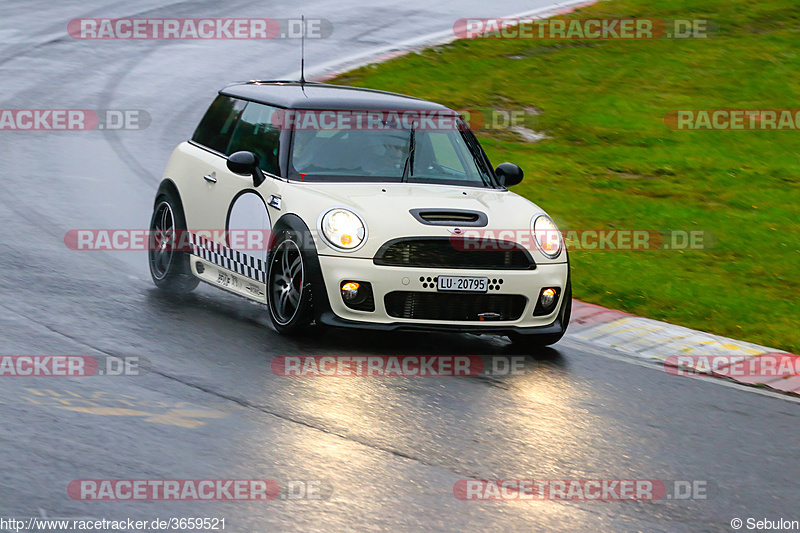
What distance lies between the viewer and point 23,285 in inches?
356

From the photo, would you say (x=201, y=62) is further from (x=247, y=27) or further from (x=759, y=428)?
(x=759, y=428)

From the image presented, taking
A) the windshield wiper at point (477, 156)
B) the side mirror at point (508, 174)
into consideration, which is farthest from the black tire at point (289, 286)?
the side mirror at point (508, 174)

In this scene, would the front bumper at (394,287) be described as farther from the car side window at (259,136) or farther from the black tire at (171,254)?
the black tire at (171,254)

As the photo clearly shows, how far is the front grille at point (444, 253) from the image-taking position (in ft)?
25.0

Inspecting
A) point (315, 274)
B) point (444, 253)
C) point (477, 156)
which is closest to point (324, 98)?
point (477, 156)

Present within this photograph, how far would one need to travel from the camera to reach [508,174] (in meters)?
9.02

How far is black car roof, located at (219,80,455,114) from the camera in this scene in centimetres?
872

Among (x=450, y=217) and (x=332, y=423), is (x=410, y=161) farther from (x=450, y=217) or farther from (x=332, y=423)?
(x=332, y=423)

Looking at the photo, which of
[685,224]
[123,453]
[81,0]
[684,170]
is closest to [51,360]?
[123,453]

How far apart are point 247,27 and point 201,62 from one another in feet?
14.0

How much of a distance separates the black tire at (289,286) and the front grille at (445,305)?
1.86ft

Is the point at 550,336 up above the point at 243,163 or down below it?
below

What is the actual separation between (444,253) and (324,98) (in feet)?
6.09

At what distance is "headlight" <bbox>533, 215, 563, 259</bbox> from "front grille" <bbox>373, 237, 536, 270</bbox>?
0.29 m
